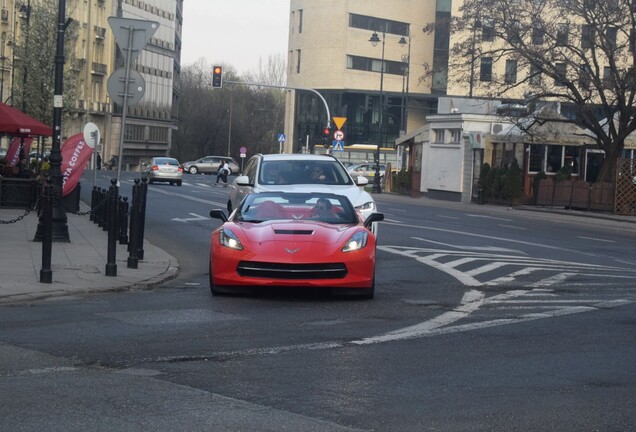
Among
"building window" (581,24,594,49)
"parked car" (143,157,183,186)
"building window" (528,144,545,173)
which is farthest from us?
"parked car" (143,157,183,186)

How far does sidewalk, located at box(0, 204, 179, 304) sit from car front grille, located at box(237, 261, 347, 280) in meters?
1.73

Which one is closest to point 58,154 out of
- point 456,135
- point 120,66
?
point 456,135

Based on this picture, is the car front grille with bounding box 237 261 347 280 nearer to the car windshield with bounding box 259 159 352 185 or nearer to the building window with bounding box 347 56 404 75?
the car windshield with bounding box 259 159 352 185

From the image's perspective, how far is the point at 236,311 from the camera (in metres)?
11.5

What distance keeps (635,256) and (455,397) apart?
15642 millimetres

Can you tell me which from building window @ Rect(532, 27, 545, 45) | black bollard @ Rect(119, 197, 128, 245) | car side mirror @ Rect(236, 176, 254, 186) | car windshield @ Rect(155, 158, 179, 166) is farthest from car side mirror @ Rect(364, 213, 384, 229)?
car windshield @ Rect(155, 158, 179, 166)

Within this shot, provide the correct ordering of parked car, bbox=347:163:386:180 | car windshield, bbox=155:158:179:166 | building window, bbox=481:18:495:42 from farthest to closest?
parked car, bbox=347:163:386:180, car windshield, bbox=155:158:179:166, building window, bbox=481:18:495:42

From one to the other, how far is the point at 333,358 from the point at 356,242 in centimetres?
425

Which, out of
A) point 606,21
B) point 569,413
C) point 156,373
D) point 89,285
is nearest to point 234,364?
point 156,373

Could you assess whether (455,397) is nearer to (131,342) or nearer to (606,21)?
(131,342)

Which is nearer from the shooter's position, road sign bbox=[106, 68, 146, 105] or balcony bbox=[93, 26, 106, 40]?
road sign bbox=[106, 68, 146, 105]

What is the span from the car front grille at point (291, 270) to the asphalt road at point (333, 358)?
31 cm

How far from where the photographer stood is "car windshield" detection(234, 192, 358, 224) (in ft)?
45.3

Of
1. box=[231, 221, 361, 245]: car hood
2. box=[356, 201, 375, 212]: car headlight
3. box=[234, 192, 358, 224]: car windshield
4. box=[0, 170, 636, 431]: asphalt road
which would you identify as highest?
box=[234, 192, 358, 224]: car windshield
